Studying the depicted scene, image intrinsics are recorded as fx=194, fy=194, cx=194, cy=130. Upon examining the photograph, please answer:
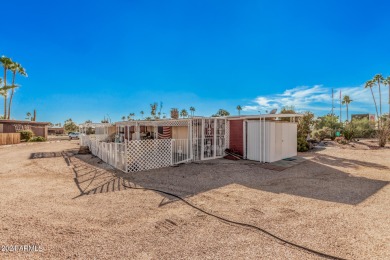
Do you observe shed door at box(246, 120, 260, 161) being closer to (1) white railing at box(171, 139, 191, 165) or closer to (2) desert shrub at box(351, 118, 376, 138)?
(1) white railing at box(171, 139, 191, 165)

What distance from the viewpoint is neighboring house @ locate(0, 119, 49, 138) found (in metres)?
24.5

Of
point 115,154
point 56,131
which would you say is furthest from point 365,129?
point 56,131

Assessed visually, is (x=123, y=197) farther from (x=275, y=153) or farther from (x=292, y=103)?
(x=292, y=103)

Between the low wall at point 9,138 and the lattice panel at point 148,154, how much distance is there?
23.2 m

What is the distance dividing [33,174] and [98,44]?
52.9 ft

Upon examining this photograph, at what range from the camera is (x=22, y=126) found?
88.2 ft

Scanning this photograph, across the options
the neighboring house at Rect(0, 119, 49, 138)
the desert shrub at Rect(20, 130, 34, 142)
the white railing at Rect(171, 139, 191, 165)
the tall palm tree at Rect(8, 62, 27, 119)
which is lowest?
the white railing at Rect(171, 139, 191, 165)

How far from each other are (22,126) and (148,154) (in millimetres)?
28048

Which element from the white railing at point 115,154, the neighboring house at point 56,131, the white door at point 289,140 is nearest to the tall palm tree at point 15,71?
the neighboring house at point 56,131

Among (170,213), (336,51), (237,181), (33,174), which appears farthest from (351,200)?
(336,51)

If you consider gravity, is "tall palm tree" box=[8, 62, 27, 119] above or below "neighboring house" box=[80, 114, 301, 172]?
above

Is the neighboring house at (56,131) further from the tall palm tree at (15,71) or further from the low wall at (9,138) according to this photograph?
the low wall at (9,138)

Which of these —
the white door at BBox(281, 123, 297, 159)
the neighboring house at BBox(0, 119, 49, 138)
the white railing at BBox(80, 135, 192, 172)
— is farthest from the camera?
the neighboring house at BBox(0, 119, 49, 138)

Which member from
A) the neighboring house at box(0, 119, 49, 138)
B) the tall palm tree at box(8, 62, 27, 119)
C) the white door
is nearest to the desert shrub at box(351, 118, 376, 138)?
the white door
